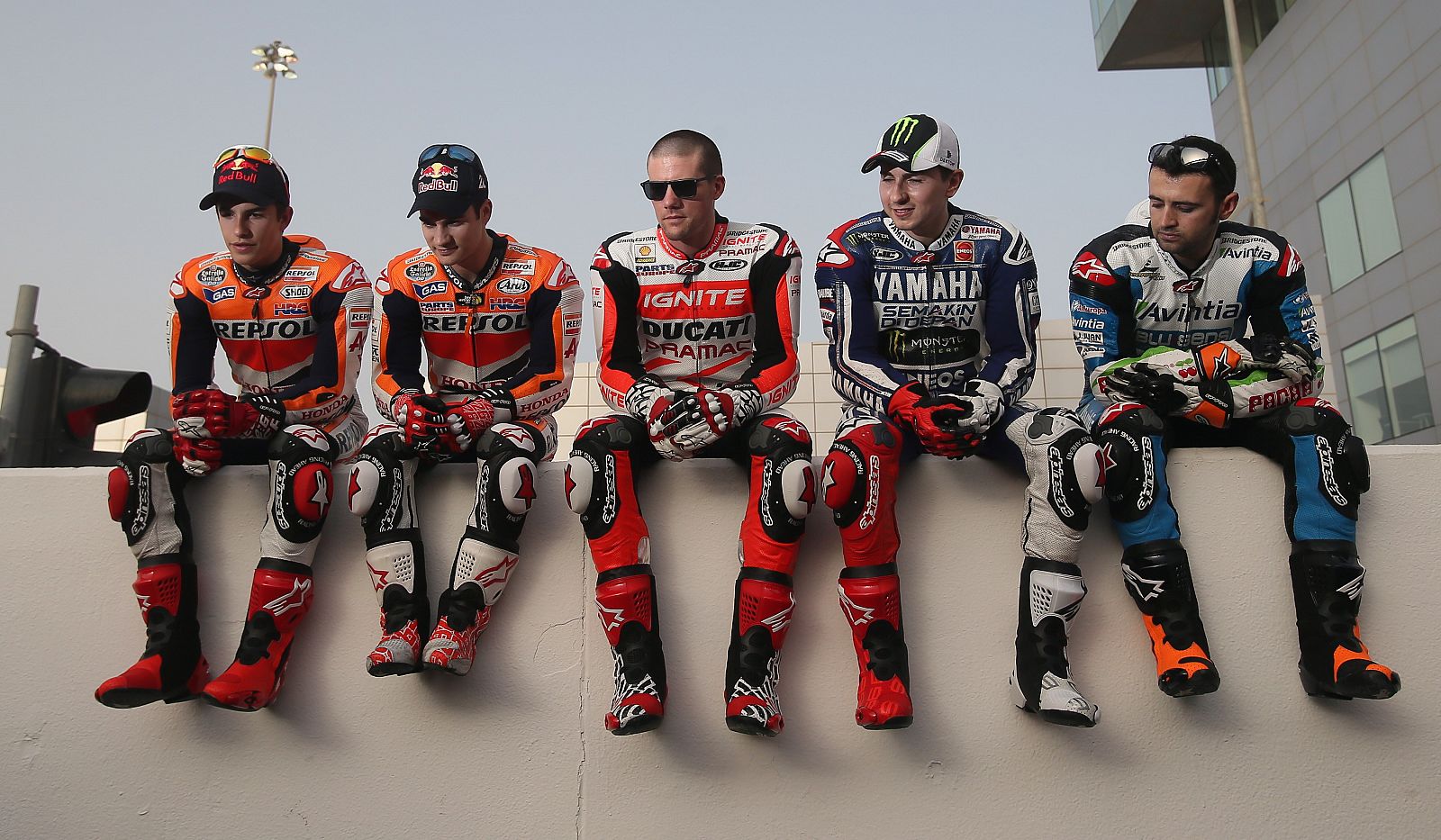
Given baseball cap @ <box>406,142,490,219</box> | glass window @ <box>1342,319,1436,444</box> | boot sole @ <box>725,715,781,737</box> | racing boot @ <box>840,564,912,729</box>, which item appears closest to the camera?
boot sole @ <box>725,715,781,737</box>

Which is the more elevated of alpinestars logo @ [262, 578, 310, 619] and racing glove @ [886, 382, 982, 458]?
racing glove @ [886, 382, 982, 458]

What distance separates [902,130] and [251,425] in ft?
7.61

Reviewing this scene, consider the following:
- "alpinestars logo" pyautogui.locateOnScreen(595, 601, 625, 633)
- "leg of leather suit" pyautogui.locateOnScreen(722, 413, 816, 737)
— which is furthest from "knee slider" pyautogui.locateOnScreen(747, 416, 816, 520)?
"alpinestars logo" pyautogui.locateOnScreen(595, 601, 625, 633)

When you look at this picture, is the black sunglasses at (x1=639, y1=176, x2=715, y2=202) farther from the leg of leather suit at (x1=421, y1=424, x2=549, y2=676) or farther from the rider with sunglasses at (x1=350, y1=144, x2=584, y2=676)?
the leg of leather suit at (x1=421, y1=424, x2=549, y2=676)

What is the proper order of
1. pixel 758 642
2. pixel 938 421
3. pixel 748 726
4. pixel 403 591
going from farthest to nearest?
pixel 403 591 → pixel 938 421 → pixel 758 642 → pixel 748 726

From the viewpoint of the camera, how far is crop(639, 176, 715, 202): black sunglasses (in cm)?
362

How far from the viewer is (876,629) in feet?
10.3

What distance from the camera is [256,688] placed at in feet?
10.6

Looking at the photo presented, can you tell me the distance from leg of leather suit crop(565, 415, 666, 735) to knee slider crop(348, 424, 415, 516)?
0.55 metres

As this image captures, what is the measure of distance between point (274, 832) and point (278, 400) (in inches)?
53.2

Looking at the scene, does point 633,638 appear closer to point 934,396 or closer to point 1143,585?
point 934,396

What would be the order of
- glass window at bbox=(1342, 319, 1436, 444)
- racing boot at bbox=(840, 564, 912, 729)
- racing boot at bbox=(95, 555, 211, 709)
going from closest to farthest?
1. racing boot at bbox=(840, 564, 912, 729)
2. racing boot at bbox=(95, 555, 211, 709)
3. glass window at bbox=(1342, 319, 1436, 444)

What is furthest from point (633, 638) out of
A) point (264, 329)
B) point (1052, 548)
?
point (264, 329)

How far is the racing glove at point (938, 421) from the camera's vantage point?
323 cm
